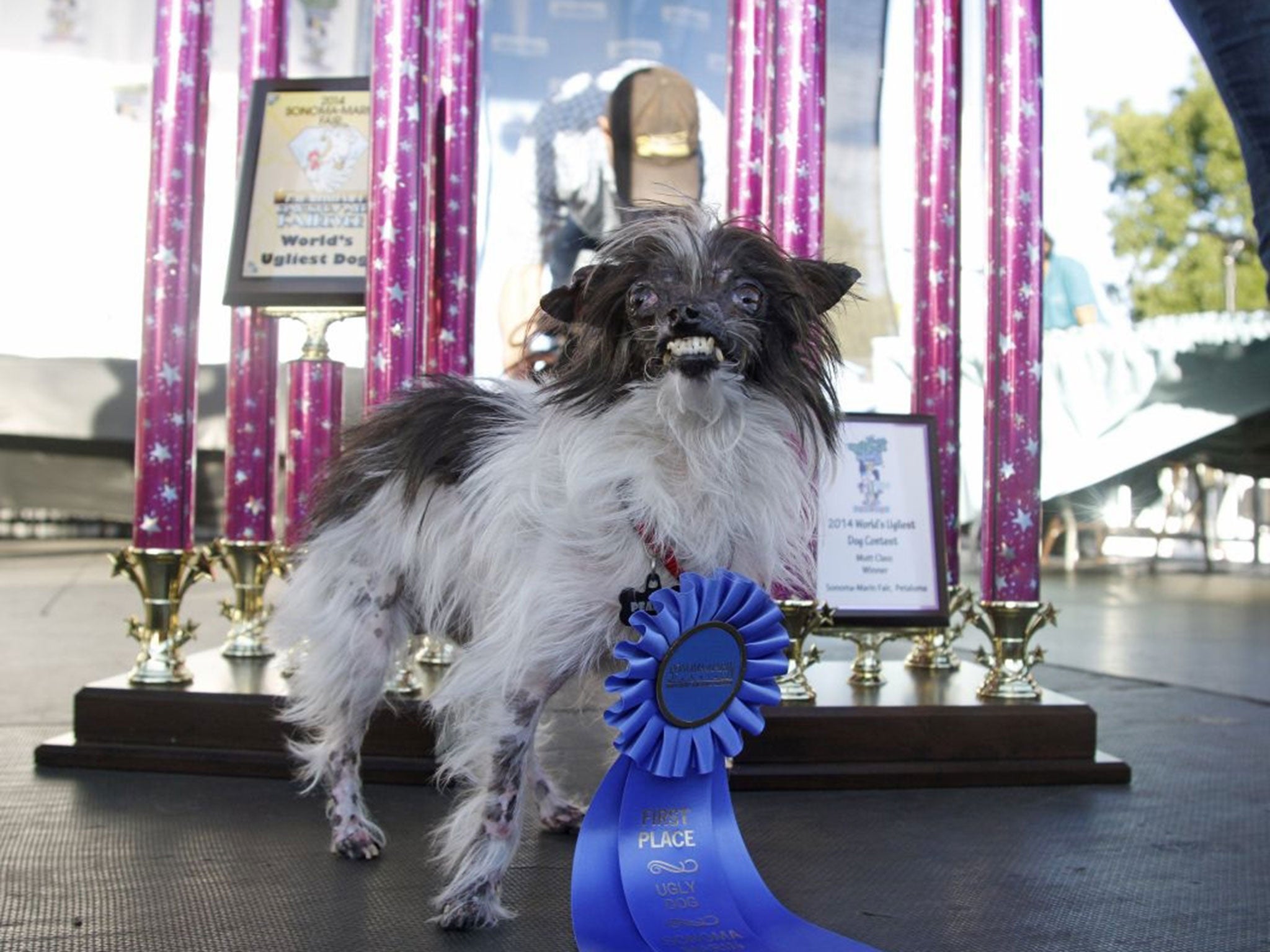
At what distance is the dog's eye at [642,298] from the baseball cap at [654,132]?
5.95m

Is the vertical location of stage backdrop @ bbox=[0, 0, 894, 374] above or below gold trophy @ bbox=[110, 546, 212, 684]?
above

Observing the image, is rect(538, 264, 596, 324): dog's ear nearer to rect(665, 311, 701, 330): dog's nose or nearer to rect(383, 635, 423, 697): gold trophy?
rect(665, 311, 701, 330): dog's nose

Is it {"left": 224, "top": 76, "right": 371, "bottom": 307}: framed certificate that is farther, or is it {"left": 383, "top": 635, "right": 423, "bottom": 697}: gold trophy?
{"left": 224, "top": 76, "right": 371, "bottom": 307}: framed certificate

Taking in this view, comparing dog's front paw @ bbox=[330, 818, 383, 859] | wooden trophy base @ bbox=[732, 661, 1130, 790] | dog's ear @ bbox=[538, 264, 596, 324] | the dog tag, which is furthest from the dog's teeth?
wooden trophy base @ bbox=[732, 661, 1130, 790]

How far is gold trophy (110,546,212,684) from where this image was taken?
11.6 feet

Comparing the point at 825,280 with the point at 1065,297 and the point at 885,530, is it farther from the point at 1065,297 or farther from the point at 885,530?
the point at 1065,297

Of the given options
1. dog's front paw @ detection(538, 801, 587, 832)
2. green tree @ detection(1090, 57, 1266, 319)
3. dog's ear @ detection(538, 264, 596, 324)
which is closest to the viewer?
dog's ear @ detection(538, 264, 596, 324)

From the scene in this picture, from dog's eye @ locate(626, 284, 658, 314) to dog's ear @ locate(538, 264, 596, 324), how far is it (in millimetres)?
150

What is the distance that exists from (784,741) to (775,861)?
682 millimetres

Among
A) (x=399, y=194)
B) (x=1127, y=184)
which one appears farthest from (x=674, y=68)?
(x=1127, y=184)

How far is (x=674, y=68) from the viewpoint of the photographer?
28.8 ft

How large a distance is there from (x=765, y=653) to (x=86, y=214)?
10.5 meters

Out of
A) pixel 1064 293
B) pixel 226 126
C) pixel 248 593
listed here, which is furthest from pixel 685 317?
pixel 226 126

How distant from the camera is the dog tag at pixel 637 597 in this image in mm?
2219
